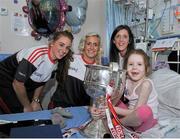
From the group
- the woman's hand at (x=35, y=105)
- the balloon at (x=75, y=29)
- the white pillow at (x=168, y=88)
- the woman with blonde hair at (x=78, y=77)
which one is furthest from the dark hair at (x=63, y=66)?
the balloon at (x=75, y=29)


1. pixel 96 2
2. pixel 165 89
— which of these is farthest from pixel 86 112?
pixel 96 2

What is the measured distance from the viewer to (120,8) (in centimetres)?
339

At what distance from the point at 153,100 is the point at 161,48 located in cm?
116

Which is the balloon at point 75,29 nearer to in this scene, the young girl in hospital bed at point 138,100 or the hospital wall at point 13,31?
the hospital wall at point 13,31

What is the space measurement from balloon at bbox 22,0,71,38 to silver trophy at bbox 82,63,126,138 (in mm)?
2294

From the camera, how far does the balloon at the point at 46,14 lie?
3.15 metres

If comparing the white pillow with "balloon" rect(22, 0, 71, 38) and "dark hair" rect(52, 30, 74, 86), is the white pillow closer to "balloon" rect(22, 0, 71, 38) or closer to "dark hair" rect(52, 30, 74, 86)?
"dark hair" rect(52, 30, 74, 86)

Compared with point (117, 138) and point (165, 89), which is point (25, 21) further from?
point (117, 138)

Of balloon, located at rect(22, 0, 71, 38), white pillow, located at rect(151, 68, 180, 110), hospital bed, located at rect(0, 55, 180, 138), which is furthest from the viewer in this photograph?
balloon, located at rect(22, 0, 71, 38)

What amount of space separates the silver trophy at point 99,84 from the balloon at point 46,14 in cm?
229

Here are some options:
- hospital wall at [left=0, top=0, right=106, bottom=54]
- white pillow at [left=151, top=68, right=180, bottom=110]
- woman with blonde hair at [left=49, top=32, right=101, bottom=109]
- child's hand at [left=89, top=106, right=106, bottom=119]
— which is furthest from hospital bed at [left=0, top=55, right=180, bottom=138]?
hospital wall at [left=0, top=0, right=106, bottom=54]

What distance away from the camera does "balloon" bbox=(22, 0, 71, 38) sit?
315 centimetres

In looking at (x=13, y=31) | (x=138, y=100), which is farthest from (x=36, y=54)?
(x=13, y=31)

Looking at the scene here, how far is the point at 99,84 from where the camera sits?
1.00 metres
